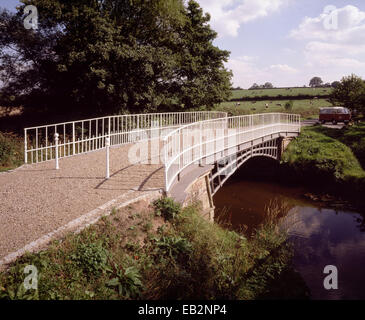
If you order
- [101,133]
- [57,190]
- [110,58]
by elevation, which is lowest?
[57,190]

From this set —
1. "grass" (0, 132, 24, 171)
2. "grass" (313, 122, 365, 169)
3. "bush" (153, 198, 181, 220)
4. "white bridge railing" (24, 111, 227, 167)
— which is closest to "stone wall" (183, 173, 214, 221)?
"bush" (153, 198, 181, 220)

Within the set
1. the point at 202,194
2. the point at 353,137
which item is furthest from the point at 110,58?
the point at 353,137

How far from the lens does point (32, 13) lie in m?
15.8

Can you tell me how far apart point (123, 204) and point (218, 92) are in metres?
16.3

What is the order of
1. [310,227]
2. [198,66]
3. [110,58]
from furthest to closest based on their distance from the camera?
1. [198,66]
2. [110,58]
3. [310,227]

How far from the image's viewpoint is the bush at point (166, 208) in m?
6.24

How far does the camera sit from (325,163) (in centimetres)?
1844

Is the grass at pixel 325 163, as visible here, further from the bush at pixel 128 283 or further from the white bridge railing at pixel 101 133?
the bush at pixel 128 283

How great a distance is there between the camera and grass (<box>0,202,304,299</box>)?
406 centimetres

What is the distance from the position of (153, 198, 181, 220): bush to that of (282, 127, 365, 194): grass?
14.6 m

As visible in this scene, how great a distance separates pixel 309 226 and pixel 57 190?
36.6ft

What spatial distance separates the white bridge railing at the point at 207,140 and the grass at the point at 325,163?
3.18 metres

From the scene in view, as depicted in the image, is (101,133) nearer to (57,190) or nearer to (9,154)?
(9,154)
